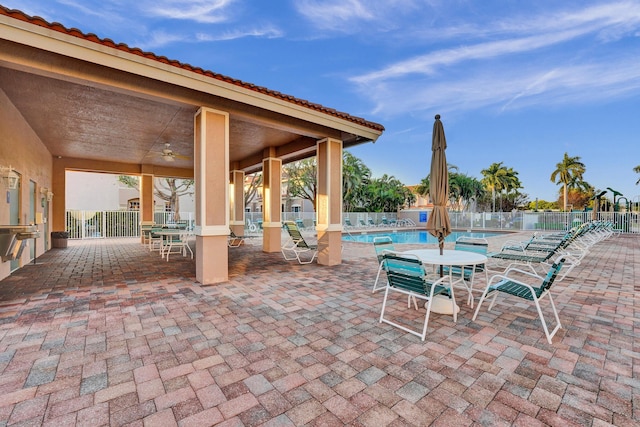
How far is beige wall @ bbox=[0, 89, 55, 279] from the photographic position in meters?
5.11

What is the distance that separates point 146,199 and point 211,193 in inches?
356

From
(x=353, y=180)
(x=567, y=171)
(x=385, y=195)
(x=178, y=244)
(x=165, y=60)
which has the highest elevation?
(x=567, y=171)

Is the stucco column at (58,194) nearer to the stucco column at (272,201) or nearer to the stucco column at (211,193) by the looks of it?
the stucco column at (272,201)

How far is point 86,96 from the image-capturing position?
5.07 metres

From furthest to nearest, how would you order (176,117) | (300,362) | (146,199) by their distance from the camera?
(146,199) → (176,117) → (300,362)

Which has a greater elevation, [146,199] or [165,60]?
[165,60]

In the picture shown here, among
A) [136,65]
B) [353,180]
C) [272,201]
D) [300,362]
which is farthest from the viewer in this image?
[353,180]

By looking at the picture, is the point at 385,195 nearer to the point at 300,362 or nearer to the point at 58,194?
the point at 58,194

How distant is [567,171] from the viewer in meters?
35.9

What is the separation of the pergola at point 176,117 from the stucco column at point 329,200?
0.08 feet

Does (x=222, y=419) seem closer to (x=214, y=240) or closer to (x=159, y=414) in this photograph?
(x=159, y=414)

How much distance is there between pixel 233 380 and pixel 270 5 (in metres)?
12.5

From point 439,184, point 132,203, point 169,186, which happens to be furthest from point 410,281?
point 132,203

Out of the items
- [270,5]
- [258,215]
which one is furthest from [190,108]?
[258,215]
